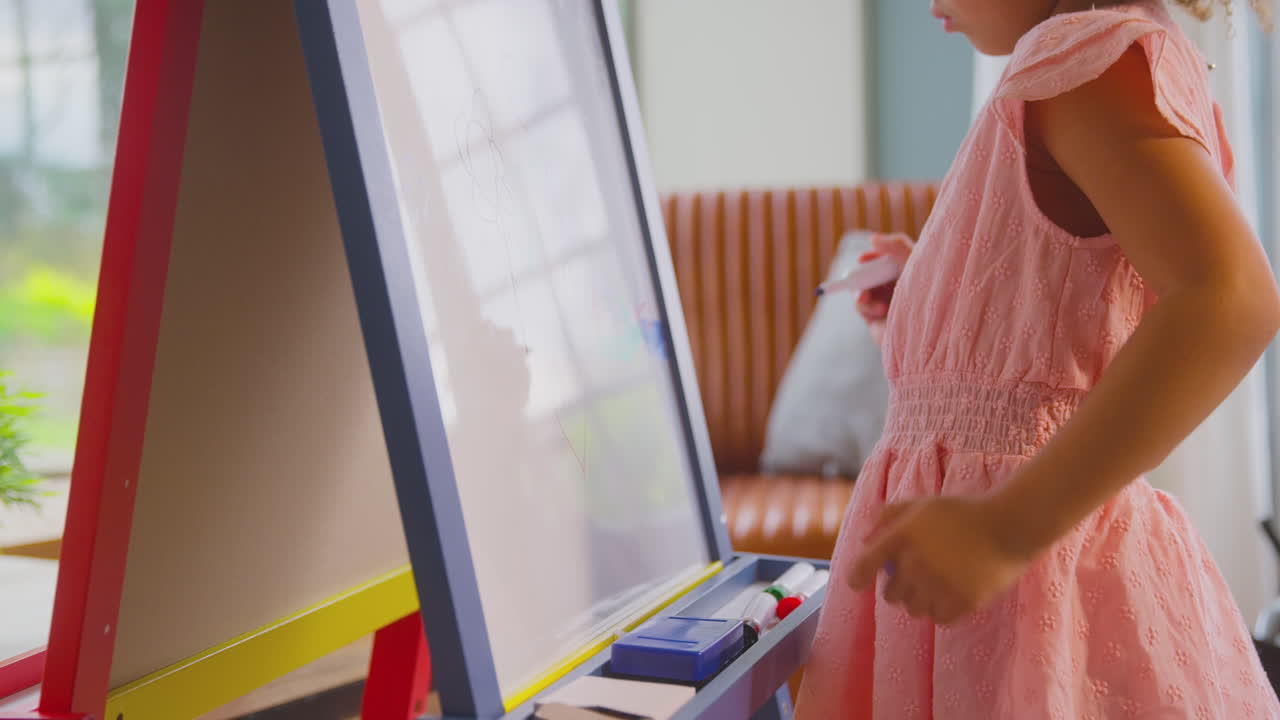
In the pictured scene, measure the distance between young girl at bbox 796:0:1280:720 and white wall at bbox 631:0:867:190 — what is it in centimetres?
190

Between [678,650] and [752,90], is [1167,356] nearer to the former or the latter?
[678,650]

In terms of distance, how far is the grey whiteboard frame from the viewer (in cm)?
43

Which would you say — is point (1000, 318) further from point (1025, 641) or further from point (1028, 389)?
point (1025, 641)

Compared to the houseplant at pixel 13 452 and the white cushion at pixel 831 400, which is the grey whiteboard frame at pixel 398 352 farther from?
the white cushion at pixel 831 400

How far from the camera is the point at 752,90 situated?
8.21 feet

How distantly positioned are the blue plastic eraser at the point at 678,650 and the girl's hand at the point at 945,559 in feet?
0.53

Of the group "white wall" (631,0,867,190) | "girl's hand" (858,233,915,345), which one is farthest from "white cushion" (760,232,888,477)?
"girl's hand" (858,233,915,345)

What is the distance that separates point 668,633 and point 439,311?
247mm

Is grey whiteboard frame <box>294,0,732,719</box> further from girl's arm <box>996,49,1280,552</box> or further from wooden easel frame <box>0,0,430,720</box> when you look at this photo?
girl's arm <box>996,49,1280,552</box>

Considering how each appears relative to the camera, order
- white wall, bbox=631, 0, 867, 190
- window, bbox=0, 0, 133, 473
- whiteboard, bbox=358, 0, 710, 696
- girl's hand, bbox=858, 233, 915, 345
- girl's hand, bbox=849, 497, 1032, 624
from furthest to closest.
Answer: white wall, bbox=631, 0, 867, 190 < window, bbox=0, 0, 133, 473 < girl's hand, bbox=858, 233, 915, 345 < whiteboard, bbox=358, 0, 710, 696 < girl's hand, bbox=849, 497, 1032, 624

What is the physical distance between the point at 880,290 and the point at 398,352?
1.65 ft

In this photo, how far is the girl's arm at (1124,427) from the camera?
0.38 metres

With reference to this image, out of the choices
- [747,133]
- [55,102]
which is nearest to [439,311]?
[55,102]

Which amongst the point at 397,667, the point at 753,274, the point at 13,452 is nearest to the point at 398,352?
the point at 13,452
